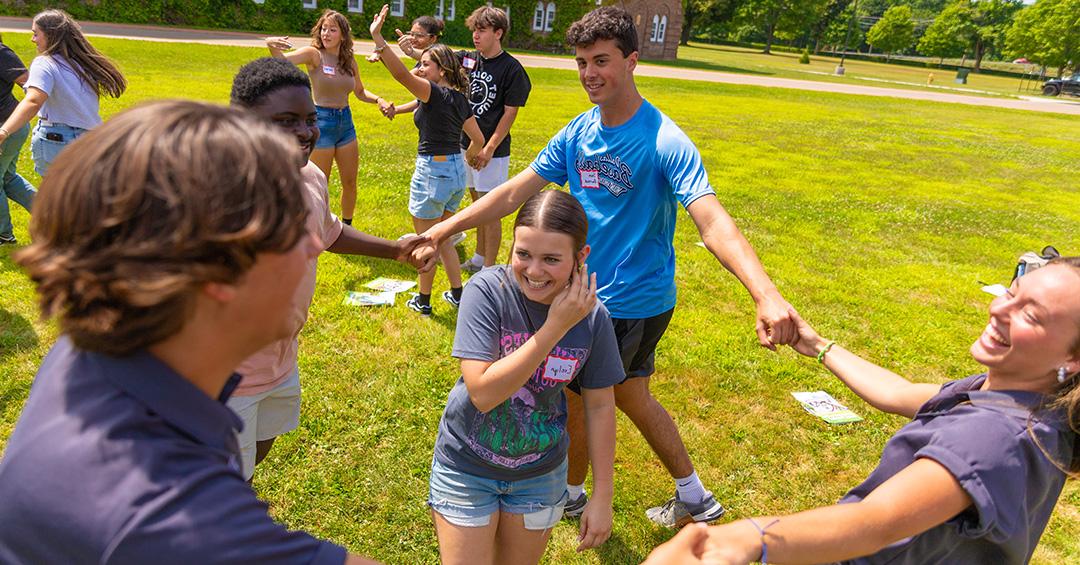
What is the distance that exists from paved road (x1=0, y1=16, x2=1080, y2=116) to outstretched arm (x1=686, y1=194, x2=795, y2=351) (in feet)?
100

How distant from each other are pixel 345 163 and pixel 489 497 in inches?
234

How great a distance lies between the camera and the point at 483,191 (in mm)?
7574

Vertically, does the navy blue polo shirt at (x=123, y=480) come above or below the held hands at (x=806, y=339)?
above

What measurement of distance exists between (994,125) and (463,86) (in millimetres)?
26189

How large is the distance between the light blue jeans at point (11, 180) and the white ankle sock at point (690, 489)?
6753 mm

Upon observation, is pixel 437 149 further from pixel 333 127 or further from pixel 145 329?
pixel 145 329

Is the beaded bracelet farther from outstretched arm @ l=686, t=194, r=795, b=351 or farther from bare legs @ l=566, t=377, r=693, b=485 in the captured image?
bare legs @ l=566, t=377, r=693, b=485

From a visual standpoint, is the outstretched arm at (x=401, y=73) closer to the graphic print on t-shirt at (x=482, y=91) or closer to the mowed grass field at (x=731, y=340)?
the graphic print on t-shirt at (x=482, y=91)

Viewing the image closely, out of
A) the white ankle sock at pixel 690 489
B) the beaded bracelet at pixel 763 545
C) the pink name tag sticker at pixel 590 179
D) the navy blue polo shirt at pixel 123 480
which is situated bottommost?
the white ankle sock at pixel 690 489

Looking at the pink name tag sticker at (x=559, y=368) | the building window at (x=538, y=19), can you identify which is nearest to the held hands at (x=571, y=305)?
the pink name tag sticker at (x=559, y=368)

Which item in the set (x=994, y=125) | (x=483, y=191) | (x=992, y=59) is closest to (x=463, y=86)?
(x=483, y=191)

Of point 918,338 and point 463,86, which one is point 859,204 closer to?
point 918,338

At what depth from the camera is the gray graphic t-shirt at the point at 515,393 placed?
2.62m

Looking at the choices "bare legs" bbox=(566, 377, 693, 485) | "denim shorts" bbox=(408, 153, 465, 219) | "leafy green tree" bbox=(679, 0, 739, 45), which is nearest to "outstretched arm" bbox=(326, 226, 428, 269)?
"bare legs" bbox=(566, 377, 693, 485)
